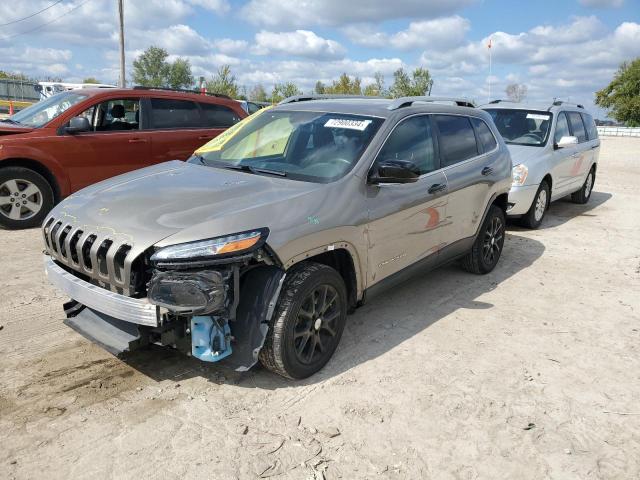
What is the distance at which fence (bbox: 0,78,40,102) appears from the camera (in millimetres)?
31328

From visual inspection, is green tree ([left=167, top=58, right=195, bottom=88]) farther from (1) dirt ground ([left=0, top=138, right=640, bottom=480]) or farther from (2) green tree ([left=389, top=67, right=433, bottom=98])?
(1) dirt ground ([left=0, top=138, right=640, bottom=480])

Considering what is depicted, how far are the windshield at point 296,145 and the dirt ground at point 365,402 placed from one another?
53.6 inches

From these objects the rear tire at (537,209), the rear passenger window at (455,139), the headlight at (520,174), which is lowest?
the rear tire at (537,209)

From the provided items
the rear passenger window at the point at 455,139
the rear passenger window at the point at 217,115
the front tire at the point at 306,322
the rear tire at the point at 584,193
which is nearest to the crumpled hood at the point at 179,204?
the front tire at the point at 306,322

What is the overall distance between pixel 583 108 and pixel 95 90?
842 centimetres

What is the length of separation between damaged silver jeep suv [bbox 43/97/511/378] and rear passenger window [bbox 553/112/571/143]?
440 centimetres

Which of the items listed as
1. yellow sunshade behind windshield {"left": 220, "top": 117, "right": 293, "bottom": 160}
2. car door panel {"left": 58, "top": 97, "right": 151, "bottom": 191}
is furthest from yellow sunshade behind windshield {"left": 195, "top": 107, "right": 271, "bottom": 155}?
car door panel {"left": 58, "top": 97, "right": 151, "bottom": 191}

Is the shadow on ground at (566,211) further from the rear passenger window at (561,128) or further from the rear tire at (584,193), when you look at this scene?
the rear passenger window at (561,128)

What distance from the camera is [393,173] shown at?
378 centimetres

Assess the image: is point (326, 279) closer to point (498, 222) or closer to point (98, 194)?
point (98, 194)

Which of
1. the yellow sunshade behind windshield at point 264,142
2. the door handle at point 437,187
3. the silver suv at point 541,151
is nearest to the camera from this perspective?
the yellow sunshade behind windshield at point 264,142

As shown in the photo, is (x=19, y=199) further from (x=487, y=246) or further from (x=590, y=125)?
(x=590, y=125)

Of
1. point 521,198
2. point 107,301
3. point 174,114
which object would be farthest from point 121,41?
point 107,301

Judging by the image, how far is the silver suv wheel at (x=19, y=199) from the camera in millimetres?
6883
